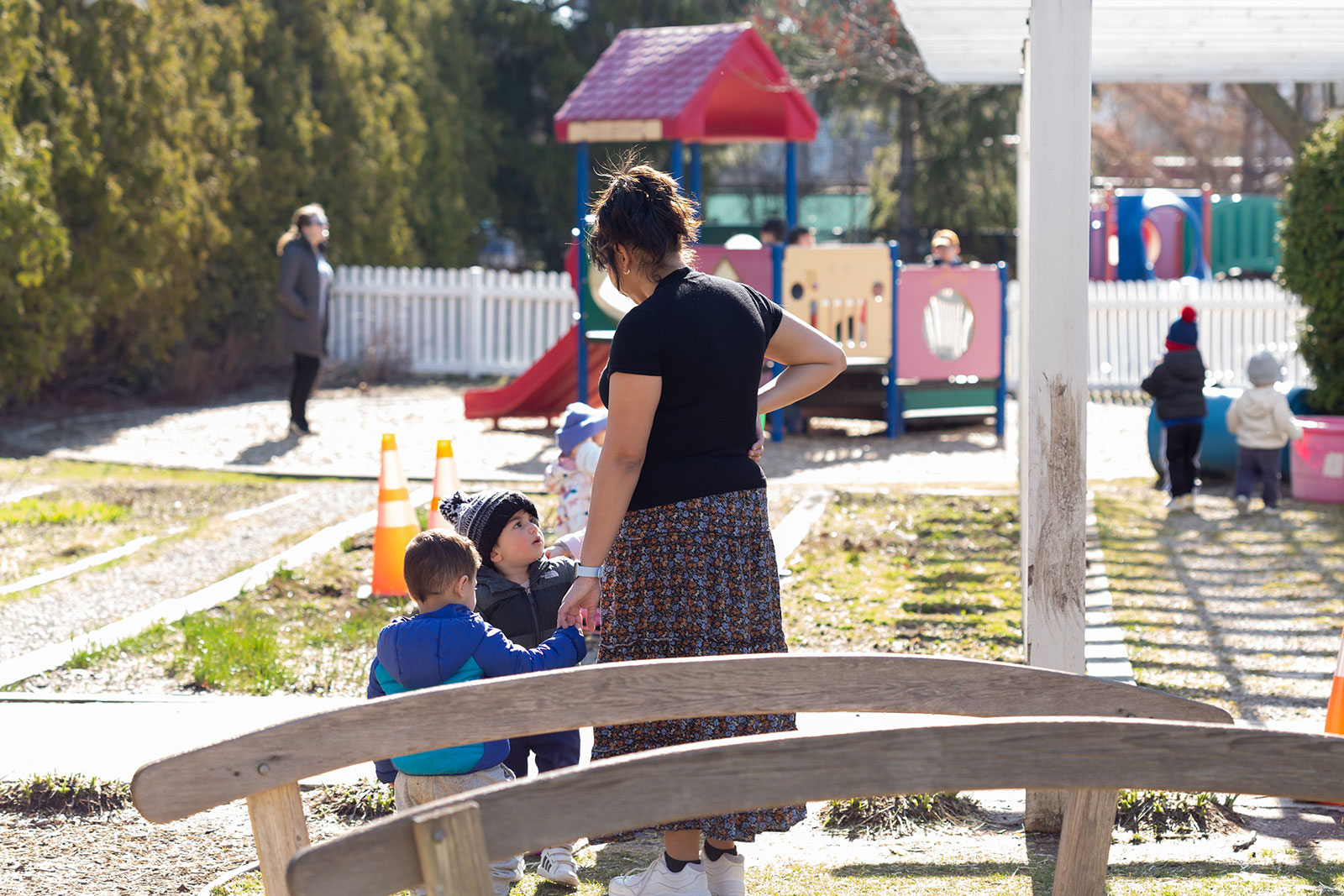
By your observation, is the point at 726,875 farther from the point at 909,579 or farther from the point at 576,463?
the point at 909,579

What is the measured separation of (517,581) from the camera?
153 inches

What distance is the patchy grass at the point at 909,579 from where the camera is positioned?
6078 millimetres

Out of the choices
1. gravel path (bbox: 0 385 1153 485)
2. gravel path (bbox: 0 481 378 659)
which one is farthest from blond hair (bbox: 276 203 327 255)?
gravel path (bbox: 0 481 378 659)

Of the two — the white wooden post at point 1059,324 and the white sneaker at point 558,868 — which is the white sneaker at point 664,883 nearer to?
the white sneaker at point 558,868

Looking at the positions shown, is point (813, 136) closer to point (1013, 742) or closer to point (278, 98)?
point (278, 98)

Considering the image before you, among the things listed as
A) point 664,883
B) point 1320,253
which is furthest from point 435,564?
point 1320,253

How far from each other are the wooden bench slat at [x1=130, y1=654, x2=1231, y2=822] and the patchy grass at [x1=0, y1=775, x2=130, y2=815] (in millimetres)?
1833

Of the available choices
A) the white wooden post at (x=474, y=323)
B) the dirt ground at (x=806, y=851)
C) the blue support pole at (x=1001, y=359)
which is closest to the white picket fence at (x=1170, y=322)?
the blue support pole at (x=1001, y=359)

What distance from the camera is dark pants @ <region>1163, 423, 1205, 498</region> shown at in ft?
30.8

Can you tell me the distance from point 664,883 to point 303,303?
9.60m

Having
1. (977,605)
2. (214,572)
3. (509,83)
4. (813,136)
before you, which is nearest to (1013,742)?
(977,605)

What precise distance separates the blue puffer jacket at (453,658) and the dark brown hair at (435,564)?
0.06 metres

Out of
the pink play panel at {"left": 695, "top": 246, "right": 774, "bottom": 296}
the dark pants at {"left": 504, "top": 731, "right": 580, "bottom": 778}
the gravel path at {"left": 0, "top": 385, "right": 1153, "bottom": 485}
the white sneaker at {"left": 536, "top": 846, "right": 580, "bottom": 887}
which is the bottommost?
the white sneaker at {"left": 536, "top": 846, "right": 580, "bottom": 887}

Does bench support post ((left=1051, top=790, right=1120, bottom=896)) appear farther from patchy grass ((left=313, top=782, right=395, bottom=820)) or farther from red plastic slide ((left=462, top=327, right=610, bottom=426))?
red plastic slide ((left=462, top=327, right=610, bottom=426))
